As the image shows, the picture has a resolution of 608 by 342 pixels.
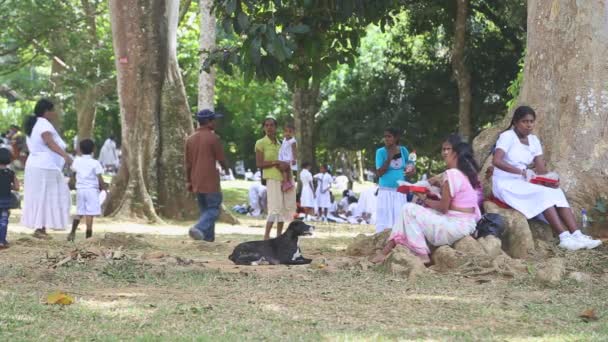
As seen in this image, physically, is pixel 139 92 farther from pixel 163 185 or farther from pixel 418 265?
pixel 418 265

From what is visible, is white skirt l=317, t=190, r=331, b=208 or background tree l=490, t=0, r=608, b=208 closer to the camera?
background tree l=490, t=0, r=608, b=208

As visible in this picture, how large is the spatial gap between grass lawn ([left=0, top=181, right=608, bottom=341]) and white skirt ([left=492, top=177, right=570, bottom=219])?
69cm

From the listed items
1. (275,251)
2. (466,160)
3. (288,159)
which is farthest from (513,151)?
(288,159)

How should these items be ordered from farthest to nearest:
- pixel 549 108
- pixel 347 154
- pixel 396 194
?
pixel 347 154 < pixel 396 194 < pixel 549 108

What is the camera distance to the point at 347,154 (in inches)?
1976

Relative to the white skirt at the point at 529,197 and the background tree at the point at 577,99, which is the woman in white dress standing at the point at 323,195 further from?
the white skirt at the point at 529,197

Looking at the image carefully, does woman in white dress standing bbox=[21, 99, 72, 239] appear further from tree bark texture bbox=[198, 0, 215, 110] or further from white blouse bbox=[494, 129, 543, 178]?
tree bark texture bbox=[198, 0, 215, 110]

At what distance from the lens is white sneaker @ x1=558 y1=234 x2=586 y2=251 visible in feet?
29.3

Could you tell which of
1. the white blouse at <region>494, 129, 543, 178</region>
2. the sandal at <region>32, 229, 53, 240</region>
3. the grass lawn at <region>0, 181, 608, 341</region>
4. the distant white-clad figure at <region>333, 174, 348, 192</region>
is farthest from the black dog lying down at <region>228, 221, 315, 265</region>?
the distant white-clad figure at <region>333, 174, 348, 192</region>

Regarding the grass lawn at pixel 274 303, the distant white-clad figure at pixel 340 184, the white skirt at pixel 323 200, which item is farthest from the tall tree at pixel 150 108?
the distant white-clad figure at pixel 340 184

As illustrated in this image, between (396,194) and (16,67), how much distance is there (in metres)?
21.7

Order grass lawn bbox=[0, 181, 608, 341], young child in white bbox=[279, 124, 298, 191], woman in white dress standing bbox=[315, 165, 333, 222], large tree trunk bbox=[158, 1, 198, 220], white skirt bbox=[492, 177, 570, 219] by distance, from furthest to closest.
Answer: woman in white dress standing bbox=[315, 165, 333, 222] < large tree trunk bbox=[158, 1, 198, 220] < young child in white bbox=[279, 124, 298, 191] < white skirt bbox=[492, 177, 570, 219] < grass lawn bbox=[0, 181, 608, 341]

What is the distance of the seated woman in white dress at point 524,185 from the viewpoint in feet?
30.3

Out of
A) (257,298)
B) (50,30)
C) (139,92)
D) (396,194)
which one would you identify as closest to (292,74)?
(396,194)
